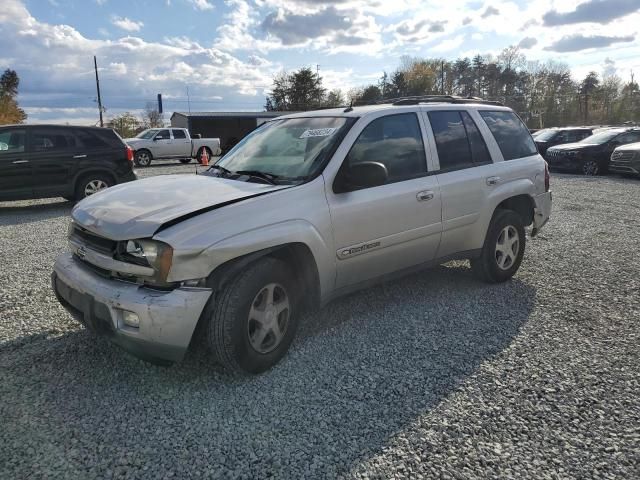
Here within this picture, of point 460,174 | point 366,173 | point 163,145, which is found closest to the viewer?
point 366,173

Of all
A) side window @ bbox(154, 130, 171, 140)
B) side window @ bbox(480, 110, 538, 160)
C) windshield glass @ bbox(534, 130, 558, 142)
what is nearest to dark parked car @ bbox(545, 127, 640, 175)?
windshield glass @ bbox(534, 130, 558, 142)

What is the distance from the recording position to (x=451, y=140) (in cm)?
441

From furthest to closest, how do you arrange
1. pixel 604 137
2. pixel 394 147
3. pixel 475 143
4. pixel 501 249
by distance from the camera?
pixel 604 137 < pixel 501 249 < pixel 475 143 < pixel 394 147

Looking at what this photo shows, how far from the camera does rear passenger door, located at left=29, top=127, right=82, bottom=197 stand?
30.2ft

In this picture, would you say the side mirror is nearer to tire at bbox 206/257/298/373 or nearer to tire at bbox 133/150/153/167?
tire at bbox 206/257/298/373

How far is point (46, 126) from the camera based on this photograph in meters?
9.39

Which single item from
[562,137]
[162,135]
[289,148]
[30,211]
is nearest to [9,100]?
[162,135]

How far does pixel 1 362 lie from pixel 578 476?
12.1 ft

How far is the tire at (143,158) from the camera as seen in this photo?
21.7 metres

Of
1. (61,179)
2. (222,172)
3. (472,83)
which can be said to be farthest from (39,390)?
(472,83)

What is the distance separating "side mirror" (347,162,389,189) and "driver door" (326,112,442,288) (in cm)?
9

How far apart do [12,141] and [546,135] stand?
787 inches

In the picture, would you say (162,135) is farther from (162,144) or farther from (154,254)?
(154,254)

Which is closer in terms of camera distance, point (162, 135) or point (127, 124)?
point (162, 135)
